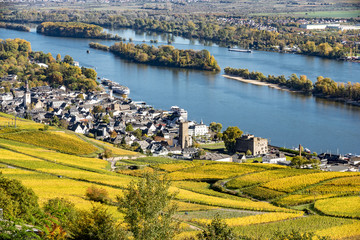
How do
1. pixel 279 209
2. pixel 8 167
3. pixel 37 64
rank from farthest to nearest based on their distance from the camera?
pixel 37 64
pixel 8 167
pixel 279 209

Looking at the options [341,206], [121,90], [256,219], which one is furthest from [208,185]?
[121,90]

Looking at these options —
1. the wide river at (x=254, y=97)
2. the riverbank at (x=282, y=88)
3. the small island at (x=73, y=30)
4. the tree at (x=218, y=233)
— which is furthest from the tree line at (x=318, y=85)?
the small island at (x=73, y=30)

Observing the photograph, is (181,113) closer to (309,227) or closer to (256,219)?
(256,219)

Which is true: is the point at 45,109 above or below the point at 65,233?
below

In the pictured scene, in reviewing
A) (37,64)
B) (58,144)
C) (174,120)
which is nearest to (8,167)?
(58,144)

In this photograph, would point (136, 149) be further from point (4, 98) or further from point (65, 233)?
point (65, 233)

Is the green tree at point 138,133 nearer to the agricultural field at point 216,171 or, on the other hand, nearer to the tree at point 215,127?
the tree at point 215,127

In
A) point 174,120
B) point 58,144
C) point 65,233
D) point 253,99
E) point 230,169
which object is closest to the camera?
point 65,233
